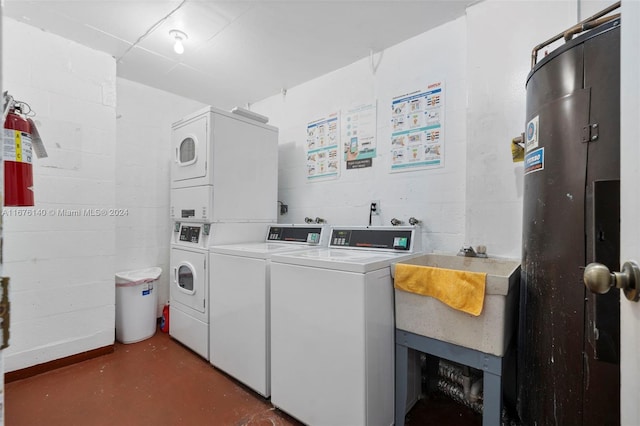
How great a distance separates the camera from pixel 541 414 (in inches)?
47.5

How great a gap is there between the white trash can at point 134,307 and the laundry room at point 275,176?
112 mm

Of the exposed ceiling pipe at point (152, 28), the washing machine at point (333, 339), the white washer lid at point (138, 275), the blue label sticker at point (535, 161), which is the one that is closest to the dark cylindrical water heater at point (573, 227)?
the blue label sticker at point (535, 161)

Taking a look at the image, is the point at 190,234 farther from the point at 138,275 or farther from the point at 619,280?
the point at 619,280

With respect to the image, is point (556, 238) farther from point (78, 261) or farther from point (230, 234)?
point (78, 261)

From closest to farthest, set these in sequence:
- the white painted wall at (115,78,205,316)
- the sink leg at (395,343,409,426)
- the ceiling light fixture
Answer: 1. the sink leg at (395,343,409,426)
2. the ceiling light fixture
3. the white painted wall at (115,78,205,316)

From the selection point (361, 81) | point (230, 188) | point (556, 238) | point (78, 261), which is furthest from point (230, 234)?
point (556, 238)

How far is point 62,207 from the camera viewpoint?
2.23m

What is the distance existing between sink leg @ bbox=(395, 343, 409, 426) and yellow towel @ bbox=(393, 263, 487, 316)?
0.36m

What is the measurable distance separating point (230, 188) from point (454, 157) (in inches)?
69.9

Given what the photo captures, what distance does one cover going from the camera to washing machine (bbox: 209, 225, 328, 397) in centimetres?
178

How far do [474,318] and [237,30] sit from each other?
7.91 ft

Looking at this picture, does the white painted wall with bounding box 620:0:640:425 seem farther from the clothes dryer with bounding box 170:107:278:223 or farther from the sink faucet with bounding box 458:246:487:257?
the clothes dryer with bounding box 170:107:278:223

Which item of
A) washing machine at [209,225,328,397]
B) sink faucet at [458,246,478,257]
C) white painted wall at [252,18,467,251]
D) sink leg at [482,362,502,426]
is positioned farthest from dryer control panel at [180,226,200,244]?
sink leg at [482,362,502,426]

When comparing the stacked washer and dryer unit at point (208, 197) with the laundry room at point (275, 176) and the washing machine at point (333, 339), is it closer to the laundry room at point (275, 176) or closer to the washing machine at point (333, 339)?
the laundry room at point (275, 176)
